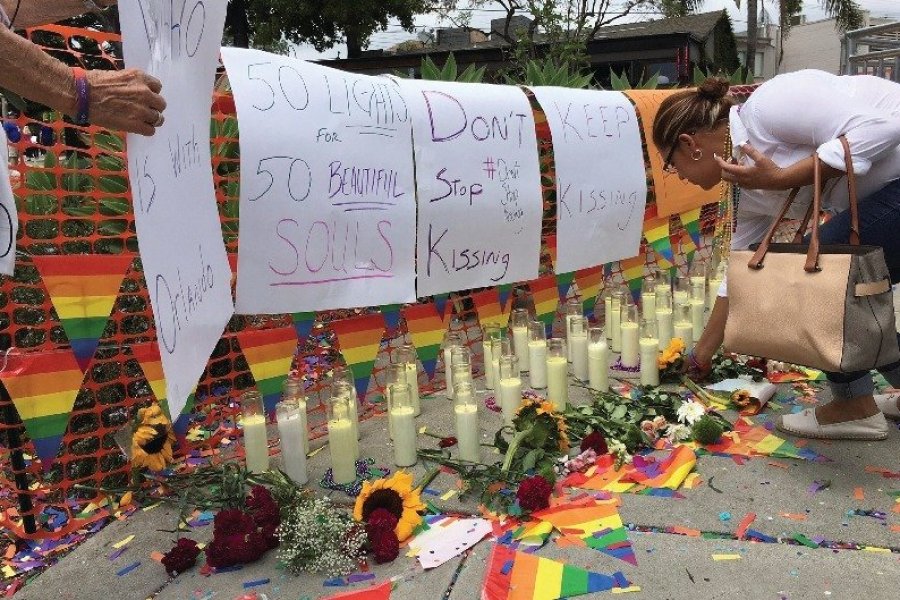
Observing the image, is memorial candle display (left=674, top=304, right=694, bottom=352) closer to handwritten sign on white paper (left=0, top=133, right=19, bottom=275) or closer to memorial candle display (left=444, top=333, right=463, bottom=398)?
memorial candle display (left=444, top=333, right=463, bottom=398)

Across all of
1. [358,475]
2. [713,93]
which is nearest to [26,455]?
[358,475]

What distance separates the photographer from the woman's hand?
251cm

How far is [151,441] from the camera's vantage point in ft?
9.22

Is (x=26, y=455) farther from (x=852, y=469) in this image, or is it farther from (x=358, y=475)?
(x=852, y=469)

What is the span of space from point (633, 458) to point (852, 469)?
779mm

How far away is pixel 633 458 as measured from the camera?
2863 mm

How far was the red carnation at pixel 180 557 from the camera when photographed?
224 cm

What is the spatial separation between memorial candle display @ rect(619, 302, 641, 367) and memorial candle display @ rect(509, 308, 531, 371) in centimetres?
52

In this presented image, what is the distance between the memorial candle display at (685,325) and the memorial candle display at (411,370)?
5.08 feet

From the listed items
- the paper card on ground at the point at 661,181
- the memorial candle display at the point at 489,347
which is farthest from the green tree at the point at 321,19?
the memorial candle display at the point at 489,347

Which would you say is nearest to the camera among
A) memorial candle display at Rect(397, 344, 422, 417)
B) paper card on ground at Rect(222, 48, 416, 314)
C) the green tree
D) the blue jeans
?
the blue jeans

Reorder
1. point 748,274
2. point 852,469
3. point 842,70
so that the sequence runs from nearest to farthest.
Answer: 1. point 748,274
2. point 852,469
3. point 842,70

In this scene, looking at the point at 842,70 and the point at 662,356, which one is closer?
the point at 662,356

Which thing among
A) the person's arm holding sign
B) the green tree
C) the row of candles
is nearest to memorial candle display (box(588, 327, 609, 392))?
the row of candles
